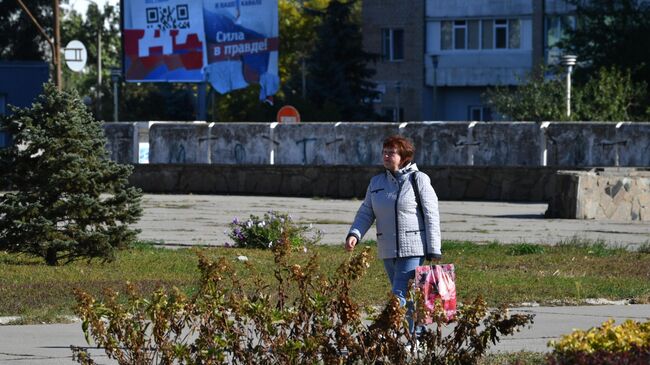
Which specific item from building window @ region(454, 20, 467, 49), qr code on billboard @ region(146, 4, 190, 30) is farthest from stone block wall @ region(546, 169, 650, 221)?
building window @ region(454, 20, 467, 49)

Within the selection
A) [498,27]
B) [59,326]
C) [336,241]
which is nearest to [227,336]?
[59,326]

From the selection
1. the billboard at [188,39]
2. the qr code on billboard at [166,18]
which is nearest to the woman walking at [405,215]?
the billboard at [188,39]

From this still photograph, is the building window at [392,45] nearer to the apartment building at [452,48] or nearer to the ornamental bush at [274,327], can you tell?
the apartment building at [452,48]

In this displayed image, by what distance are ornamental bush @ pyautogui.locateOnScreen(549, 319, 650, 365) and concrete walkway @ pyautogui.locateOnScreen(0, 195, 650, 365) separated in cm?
306

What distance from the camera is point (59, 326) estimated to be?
11891mm

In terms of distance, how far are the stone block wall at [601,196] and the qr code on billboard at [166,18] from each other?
30.6 m

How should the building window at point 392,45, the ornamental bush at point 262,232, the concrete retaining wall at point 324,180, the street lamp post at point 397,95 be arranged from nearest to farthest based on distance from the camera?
the ornamental bush at point 262,232 < the concrete retaining wall at point 324,180 < the street lamp post at point 397,95 < the building window at point 392,45

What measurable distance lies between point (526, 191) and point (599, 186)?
23.1 feet

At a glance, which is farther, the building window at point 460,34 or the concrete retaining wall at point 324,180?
the building window at point 460,34

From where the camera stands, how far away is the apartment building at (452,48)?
226 ft

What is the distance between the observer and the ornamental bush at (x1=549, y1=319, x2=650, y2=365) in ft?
21.7

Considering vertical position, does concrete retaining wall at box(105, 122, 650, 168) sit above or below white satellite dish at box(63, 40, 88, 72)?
below

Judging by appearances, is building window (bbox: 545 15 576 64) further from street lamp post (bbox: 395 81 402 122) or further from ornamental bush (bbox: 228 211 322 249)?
ornamental bush (bbox: 228 211 322 249)

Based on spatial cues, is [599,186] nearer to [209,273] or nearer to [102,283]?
[102,283]
